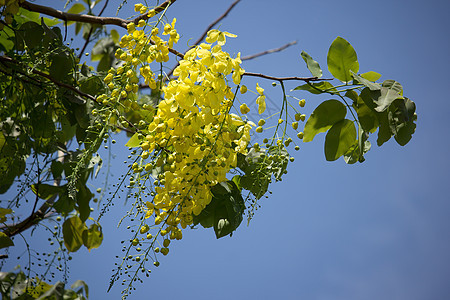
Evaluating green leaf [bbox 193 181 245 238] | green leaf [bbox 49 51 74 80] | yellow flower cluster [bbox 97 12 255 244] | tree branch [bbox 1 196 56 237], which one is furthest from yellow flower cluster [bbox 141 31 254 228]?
tree branch [bbox 1 196 56 237]

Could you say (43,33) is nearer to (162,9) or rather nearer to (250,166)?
(162,9)

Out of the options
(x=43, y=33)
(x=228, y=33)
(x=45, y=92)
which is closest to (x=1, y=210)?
(x=45, y=92)

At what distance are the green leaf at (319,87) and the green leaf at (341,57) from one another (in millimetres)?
27

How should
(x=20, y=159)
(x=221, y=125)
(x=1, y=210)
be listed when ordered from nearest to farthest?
(x=221, y=125) → (x=20, y=159) → (x=1, y=210)

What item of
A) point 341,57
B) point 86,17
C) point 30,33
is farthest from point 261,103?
point 30,33

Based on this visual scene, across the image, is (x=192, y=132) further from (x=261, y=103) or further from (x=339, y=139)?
(x=339, y=139)

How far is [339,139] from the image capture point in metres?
0.91

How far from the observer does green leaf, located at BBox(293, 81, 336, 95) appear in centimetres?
86

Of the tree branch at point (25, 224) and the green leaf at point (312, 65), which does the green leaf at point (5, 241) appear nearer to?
the tree branch at point (25, 224)

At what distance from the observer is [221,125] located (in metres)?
0.80

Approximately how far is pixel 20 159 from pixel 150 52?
0.37 metres

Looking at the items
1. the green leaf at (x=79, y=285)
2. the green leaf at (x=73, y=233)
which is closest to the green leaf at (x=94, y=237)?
the green leaf at (x=73, y=233)

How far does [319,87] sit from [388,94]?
0.12 m

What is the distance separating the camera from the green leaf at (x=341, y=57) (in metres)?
0.86
